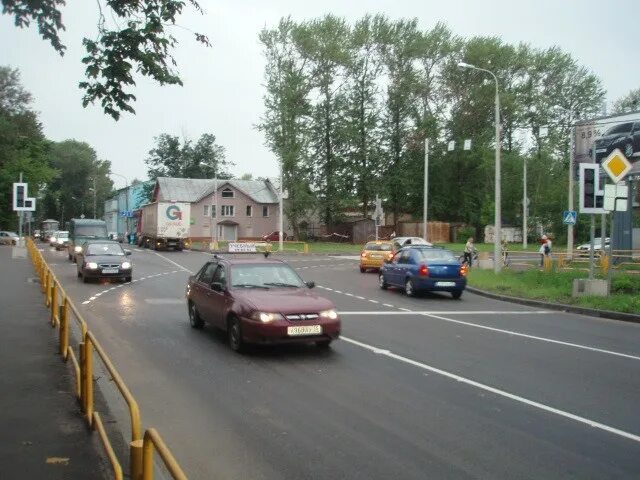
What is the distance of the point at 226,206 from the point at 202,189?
5.37 m

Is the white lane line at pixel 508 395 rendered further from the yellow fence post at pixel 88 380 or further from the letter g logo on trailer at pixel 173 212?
the letter g logo on trailer at pixel 173 212

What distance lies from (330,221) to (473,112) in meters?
18.6

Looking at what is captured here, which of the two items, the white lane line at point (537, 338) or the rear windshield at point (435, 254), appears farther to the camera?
the rear windshield at point (435, 254)

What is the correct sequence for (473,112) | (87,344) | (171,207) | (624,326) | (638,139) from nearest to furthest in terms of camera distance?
1. (87,344)
2. (624,326)
3. (638,139)
4. (171,207)
5. (473,112)

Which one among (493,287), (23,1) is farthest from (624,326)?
(23,1)

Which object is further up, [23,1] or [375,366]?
[23,1]

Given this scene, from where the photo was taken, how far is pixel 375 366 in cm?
883

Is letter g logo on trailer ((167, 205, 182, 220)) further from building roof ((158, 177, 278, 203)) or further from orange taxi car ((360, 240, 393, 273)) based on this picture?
building roof ((158, 177, 278, 203))

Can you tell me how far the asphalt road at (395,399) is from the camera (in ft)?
17.0

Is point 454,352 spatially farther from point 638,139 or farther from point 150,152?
point 150,152

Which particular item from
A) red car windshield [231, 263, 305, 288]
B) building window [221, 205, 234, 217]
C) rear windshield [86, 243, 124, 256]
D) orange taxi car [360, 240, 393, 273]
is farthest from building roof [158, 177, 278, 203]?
red car windshield [231, 263, 305, 288]

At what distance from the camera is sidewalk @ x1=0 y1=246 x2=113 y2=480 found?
4.49 metres

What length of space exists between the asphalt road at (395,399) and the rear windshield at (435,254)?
6076 millimetres

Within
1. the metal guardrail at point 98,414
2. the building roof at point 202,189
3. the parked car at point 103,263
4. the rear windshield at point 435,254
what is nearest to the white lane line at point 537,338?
the rear windshield at point 435,254
